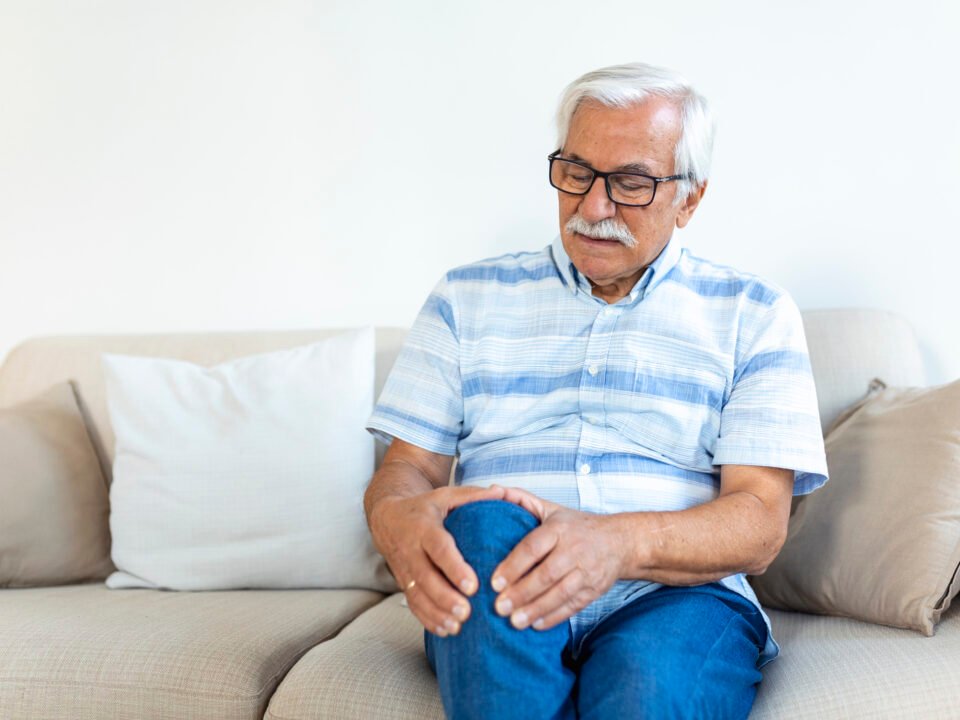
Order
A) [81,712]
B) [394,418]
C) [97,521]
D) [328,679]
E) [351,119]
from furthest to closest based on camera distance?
[351,119], [97,521], [394,418], [81,712], [328,679]

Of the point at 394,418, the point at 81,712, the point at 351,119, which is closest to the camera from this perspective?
the point at 81,712

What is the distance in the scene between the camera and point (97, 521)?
6.81 feet

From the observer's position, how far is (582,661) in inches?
52.6

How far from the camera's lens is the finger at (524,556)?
46.8 inches

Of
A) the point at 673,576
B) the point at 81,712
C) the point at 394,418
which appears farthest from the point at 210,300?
the point at 673,576

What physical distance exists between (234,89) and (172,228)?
1.25 ft

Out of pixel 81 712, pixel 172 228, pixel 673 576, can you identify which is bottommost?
pixel 81 712

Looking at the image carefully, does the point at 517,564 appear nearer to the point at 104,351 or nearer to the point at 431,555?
the point at 431,555

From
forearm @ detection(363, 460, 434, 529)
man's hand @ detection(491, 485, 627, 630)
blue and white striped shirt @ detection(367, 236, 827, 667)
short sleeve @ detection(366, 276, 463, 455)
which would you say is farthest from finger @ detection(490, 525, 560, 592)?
short sleeve @ detection(366, 276, 463, 455)

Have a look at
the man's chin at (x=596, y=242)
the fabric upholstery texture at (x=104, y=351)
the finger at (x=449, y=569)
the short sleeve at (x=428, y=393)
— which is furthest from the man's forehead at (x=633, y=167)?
the fabric upholstery texture at (x=104, y=351)

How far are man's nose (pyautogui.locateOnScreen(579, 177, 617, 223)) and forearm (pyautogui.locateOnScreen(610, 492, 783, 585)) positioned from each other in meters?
0.48

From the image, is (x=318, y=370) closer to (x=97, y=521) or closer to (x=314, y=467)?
(x=314, y=467)

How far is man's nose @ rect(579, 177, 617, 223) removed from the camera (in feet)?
5.17

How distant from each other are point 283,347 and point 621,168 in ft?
3.14
